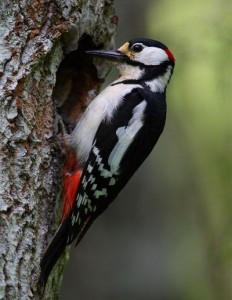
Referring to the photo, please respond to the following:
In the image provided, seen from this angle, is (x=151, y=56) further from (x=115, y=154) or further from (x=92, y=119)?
(x=115, y=154)

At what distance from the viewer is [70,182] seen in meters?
3.79

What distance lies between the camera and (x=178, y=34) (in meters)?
4.95

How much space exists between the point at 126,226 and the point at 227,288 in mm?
857

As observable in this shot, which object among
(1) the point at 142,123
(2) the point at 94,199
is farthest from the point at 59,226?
(1) the point at 142,123

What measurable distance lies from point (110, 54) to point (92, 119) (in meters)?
0.46

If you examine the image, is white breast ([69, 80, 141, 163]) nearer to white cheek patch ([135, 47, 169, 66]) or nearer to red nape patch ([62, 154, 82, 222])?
red nape patch ([62, 154, 82, 222])

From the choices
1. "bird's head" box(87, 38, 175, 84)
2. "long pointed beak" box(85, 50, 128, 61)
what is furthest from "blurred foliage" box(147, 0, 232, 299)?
"long pointed beak" box(85, 50, 128, 61)

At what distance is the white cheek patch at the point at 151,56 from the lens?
432cm

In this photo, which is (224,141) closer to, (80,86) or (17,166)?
(80,86)

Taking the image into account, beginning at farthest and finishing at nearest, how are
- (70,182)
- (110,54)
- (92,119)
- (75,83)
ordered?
(75,83)
(110,54)
(92,119)
(70,182)

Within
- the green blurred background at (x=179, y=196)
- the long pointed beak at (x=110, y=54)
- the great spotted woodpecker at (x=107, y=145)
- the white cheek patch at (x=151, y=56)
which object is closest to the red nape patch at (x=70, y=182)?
the great spotted woodpecker at (x=107, y=145)

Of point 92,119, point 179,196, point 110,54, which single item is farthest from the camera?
point 179,196

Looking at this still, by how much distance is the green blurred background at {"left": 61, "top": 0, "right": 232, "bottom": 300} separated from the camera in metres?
4.66

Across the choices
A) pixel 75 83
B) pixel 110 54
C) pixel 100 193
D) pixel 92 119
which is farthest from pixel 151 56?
pixel 100 193
